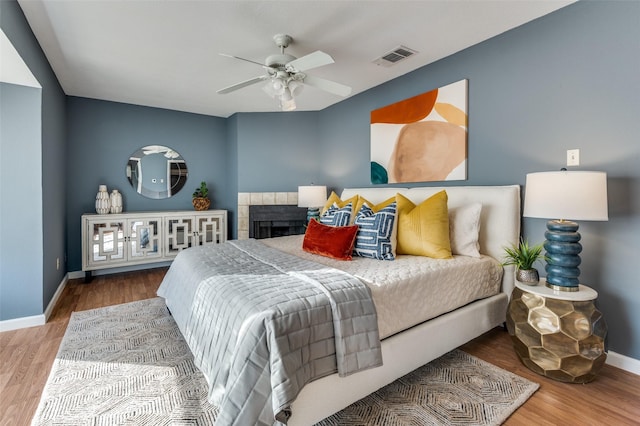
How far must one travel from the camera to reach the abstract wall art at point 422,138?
110 inches

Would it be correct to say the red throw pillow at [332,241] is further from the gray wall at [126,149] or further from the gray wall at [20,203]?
the gray wall at [126,149]

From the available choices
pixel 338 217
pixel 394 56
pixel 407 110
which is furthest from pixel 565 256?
pixel 394 56

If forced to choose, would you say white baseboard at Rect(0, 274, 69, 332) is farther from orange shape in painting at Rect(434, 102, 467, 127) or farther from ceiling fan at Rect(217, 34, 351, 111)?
orange shape in painting at Rect(434, 102, 467, 127)

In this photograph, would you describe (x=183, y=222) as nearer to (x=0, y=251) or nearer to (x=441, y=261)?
(x=0, y=251)

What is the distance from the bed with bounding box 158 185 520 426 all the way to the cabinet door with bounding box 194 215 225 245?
1.96 m

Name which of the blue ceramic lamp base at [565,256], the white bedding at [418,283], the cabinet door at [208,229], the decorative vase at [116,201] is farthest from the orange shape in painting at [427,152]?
the decorative vase at [116,201]

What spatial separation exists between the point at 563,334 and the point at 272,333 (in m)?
1.73

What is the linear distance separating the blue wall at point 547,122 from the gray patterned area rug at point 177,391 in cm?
105

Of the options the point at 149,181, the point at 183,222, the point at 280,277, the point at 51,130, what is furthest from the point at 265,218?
the point at 280,277

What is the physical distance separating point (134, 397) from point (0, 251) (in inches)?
75.7

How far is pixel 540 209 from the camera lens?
6.07 ft

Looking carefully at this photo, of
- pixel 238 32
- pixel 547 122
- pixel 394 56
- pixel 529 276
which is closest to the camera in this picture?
pixel 529 276

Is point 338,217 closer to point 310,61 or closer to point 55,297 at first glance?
point 310,61

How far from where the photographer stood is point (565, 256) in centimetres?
186
